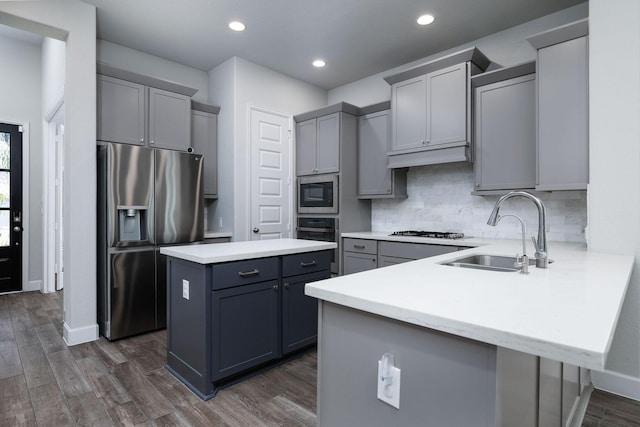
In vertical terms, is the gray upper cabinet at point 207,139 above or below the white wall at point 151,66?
below

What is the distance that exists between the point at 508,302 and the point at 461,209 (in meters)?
2.95

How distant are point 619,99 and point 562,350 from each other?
7.38ft

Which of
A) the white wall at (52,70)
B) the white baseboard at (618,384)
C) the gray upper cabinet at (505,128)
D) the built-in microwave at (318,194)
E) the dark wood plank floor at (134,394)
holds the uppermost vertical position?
the white wall at (52,70)

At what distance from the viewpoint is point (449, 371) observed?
89 centimetres

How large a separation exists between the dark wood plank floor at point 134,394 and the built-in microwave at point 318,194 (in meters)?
1.94

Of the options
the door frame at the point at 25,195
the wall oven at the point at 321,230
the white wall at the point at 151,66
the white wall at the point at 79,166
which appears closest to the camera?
the white wall at the point at 79,166

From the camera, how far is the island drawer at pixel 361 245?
3805 millimetres

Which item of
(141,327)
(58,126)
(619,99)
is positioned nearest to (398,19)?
(619,99)

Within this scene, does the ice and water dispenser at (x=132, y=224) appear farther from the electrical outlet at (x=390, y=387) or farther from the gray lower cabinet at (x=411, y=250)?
the electrical outlet at (x=390, y=387)

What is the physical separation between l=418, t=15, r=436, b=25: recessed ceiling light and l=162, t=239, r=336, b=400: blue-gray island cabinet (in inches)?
90.2

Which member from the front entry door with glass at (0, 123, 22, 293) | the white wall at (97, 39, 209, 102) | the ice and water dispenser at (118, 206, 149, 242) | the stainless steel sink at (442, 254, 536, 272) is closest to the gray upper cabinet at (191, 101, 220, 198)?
the white wall at (97, 39, 209, 102)

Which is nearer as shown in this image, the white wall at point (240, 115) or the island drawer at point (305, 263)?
the island drawer at point (305, 263)

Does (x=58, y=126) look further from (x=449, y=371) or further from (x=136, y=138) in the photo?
(x=449, y=371)

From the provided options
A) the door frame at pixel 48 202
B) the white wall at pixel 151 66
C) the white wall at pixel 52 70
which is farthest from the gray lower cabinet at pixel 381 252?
the door frame at pixel 48 202
